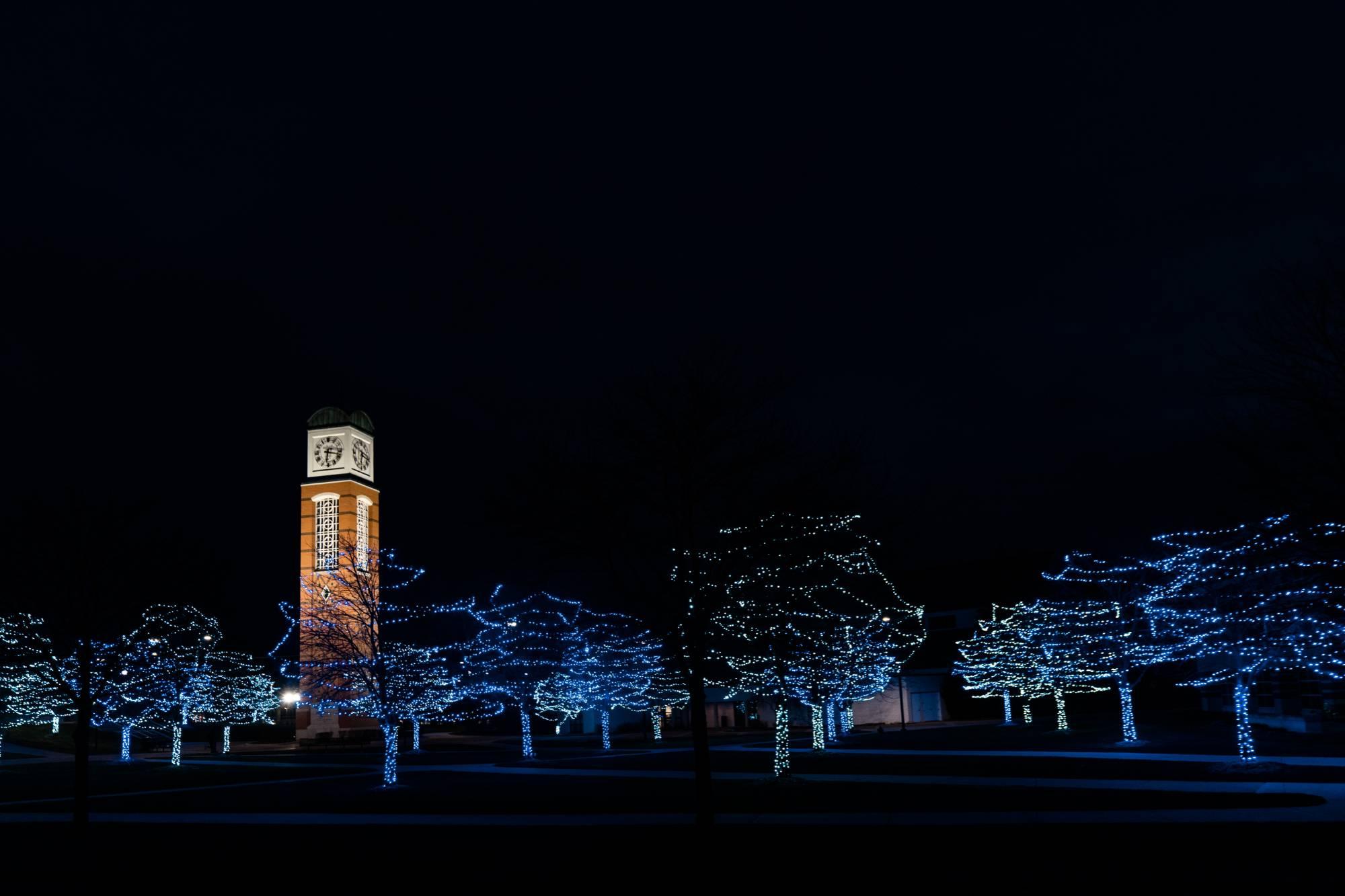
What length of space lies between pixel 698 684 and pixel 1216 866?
22.0 ft

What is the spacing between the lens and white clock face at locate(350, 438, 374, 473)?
217ft

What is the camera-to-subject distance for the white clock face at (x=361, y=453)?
217 ft

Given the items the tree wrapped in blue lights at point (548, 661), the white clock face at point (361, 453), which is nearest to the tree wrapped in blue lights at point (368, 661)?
the tree wrapped in blue lights at point (548, 661)

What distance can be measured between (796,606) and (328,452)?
5177cm

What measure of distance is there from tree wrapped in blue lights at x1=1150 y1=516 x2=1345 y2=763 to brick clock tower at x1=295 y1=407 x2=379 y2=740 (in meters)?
47.2

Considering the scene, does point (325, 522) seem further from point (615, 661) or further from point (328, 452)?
point (615, 661)

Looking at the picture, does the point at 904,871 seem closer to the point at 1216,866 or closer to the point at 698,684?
the point at 1216,866

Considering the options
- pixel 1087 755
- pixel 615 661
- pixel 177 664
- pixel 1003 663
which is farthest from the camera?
pixel 1003 663

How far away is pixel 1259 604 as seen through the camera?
23688 millimetres

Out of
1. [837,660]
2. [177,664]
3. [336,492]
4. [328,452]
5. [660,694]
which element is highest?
[328,452]

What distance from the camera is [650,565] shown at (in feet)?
53.6

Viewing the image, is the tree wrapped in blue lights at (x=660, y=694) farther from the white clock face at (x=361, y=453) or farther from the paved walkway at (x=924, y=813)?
the white clock face at (x=361, y=453)

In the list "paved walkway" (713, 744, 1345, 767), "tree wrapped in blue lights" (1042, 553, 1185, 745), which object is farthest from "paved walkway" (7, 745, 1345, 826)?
"tree wrapped in blue lights" (1042, 553, 1185, 745)

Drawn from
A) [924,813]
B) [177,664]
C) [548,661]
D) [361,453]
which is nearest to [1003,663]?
[548,661]
